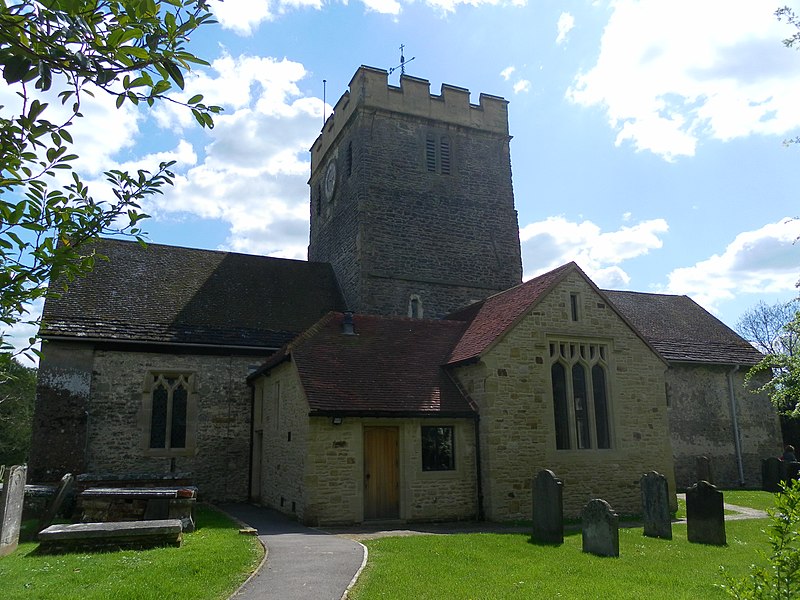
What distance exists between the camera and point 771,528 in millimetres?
4852

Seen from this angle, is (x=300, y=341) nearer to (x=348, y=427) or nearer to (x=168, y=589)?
(x=348, y=427)

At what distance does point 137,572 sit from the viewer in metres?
8.38

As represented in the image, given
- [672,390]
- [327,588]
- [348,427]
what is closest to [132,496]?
[348,427]

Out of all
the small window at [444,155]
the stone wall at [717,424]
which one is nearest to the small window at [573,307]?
the stone wall at [717,424]

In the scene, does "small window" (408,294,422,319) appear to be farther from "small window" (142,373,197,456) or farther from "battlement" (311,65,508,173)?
"small window" (142,373,197,456)

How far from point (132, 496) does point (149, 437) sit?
5883 millimetres

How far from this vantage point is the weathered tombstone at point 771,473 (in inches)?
857

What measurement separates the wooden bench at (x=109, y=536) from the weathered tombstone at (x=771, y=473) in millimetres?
20631

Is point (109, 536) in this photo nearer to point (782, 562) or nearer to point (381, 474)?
A: point (381, 474)

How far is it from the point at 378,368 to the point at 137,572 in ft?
26.6

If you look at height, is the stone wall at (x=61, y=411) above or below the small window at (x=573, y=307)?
below

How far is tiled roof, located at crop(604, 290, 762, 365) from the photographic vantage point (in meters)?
23.7

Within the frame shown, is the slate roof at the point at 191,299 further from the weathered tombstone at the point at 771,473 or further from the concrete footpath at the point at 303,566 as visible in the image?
the weathered tombstone at the point at 771,473

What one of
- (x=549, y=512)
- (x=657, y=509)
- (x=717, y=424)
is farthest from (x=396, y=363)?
(x=717, y=424)
